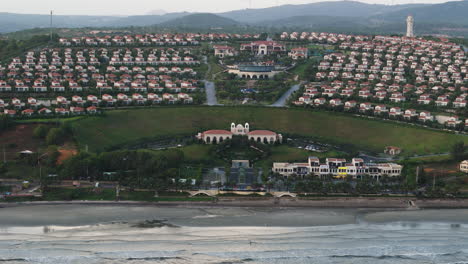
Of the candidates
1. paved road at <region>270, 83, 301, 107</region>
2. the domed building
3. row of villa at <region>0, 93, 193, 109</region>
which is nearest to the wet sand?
the domed building

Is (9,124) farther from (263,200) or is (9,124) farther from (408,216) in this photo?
(408,216)

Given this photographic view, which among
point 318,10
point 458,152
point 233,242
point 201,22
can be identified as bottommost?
point 233,242

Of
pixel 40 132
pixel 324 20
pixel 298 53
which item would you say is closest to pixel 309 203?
pixel 40 132

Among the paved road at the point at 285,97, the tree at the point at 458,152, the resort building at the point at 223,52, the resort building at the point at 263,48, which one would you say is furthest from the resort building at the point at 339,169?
the resort building at the point at 263,48

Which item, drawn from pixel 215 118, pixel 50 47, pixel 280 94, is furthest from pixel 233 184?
pixel 50 47

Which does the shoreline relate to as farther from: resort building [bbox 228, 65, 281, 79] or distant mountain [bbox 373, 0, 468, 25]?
distant mountain [bbox 373, 0, 468, 25]

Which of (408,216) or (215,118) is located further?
(215,118)

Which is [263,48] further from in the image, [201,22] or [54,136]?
[201,22]
